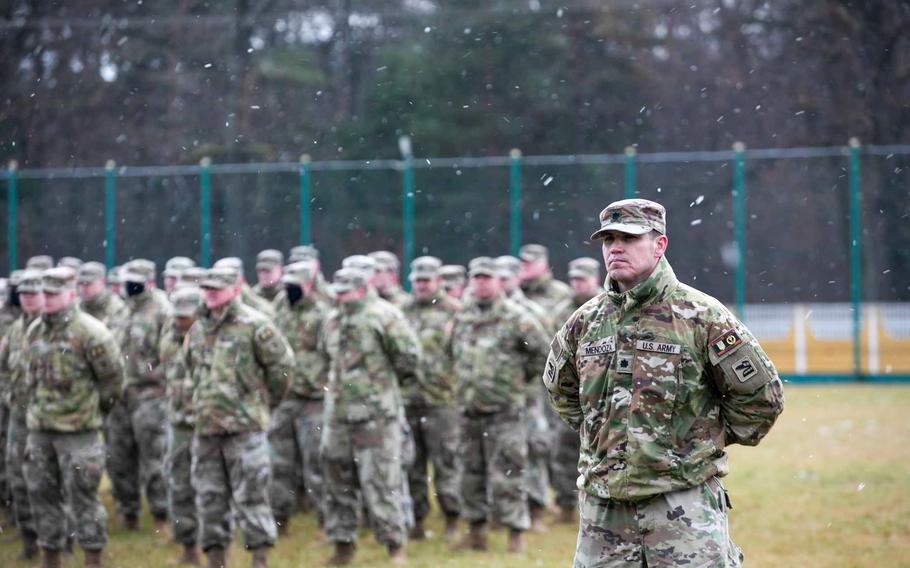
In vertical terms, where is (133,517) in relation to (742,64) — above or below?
below

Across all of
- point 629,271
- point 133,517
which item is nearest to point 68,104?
point 133,517

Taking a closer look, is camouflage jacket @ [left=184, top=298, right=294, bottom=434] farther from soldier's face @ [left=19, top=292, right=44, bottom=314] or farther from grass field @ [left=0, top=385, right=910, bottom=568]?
soldier's face @ [left=19, top=292, right=44, bottom=314]

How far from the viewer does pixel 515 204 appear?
22328 millimetres

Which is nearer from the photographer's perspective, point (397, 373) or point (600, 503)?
point (600, 503)

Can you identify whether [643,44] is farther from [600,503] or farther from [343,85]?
[600,503]

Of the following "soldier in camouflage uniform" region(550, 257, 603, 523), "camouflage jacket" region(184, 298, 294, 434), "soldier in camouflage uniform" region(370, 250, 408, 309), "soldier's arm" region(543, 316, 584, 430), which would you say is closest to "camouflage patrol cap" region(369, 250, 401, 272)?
"soldier in camouflage uniform" region(370, 250, 408, 309)

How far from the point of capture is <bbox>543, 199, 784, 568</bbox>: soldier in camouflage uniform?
17.3ft

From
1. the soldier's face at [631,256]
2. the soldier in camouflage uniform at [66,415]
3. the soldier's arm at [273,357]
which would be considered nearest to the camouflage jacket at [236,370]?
the soldier's arm at [273,357]

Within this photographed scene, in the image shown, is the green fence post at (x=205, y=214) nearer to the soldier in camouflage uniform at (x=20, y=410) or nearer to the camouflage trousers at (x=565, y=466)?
the camouflage trousers at (x=565, y=466)

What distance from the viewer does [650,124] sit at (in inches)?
1141

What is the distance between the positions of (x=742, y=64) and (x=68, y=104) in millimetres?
15940

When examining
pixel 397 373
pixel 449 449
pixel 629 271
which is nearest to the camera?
pixel 629 271

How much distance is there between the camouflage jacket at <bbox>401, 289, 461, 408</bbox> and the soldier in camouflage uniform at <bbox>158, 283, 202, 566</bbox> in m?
2.05

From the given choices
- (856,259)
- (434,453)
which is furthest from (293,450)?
(856,259)
